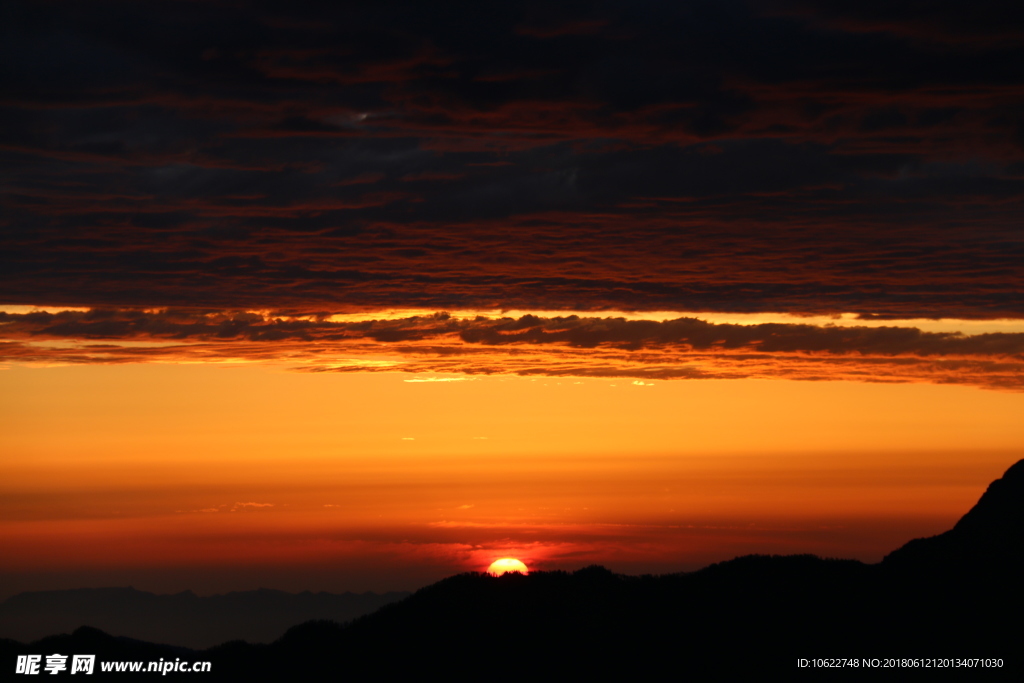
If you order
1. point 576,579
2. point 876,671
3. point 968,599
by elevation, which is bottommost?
point 876,671

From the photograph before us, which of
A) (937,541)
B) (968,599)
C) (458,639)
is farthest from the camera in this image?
(937,541)

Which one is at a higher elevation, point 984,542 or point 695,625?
point 984,542

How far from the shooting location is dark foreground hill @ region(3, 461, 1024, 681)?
3362 centimetres

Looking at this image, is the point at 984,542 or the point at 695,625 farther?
the point at 984,542

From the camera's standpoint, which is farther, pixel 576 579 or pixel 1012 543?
pixel 576 579

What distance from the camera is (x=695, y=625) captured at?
3697 centimetres

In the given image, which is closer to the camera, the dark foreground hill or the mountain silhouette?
the dark foreground hill

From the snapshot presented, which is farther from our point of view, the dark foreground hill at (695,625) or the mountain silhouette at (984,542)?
the mountain silhouette at (984,542)

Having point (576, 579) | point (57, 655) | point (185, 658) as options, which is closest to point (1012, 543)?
point (576, 579)

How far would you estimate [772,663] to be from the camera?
3350 cm

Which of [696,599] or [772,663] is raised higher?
[696,599]

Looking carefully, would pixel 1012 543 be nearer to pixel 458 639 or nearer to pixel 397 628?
pixel 458 639

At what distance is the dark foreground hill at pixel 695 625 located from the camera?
110 feet

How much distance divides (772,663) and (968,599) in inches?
343
